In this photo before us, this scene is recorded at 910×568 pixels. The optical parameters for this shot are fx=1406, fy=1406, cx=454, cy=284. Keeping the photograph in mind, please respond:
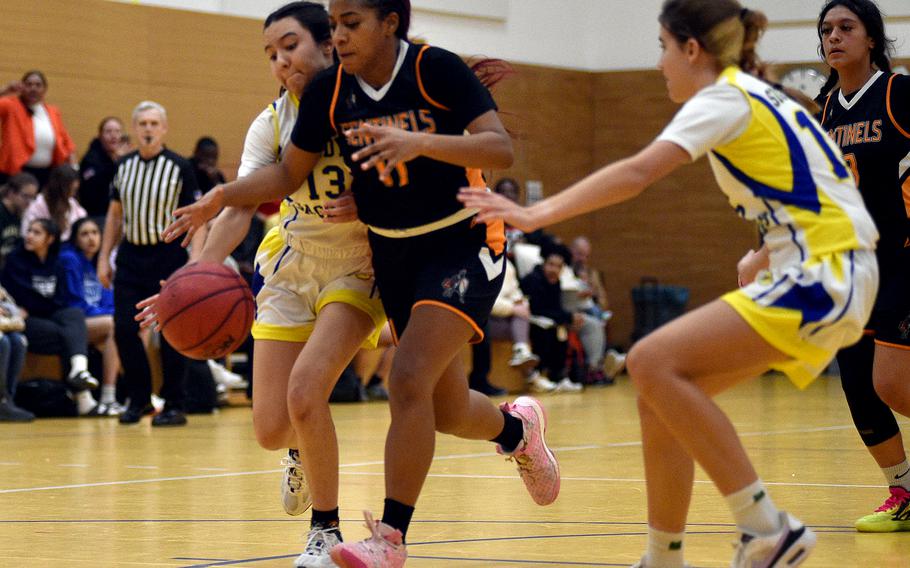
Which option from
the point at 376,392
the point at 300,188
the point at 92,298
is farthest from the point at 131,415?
the point at 300,188

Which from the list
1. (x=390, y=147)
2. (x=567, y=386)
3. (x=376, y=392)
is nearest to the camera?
(x=390, y=147)

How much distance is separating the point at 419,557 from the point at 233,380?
25.1 feet

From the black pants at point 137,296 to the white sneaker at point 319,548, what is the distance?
5909 millimetres

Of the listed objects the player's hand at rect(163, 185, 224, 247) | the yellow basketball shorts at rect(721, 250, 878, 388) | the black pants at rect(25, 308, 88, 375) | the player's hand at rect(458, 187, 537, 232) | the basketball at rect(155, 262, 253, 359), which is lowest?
the black pants at rect(25, 308, 88, 375)

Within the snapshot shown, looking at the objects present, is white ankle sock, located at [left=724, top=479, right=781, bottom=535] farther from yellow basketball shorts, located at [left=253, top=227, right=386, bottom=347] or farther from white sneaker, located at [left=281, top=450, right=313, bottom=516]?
white sneaker, located at [left=281, top=450, right=313, bottom=516]

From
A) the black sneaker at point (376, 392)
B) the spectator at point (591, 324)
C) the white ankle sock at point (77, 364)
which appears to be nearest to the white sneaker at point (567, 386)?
the spectator at point (591, 324)

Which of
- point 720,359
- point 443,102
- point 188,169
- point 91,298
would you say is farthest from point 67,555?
point 91,298

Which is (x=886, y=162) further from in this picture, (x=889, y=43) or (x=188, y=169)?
(x=188, y=169)

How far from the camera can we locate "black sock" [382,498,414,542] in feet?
12.9

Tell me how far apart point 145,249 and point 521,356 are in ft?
15.1

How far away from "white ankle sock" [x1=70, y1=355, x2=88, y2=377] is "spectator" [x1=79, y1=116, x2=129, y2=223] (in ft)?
7.12

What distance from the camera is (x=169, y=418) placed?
10.0 metres

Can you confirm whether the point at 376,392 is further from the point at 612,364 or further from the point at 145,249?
the point at 612,364

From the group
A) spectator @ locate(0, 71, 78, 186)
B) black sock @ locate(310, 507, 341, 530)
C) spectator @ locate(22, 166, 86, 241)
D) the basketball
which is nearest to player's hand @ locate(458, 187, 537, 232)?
black sock @ locate(310, 507, 341, 530)
